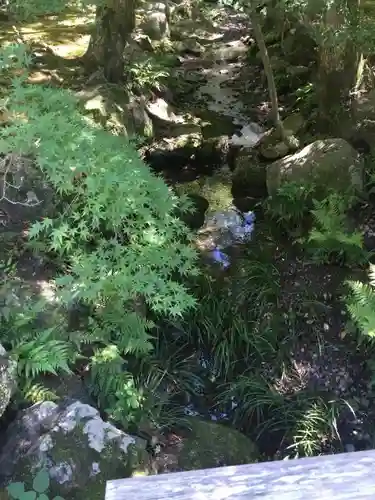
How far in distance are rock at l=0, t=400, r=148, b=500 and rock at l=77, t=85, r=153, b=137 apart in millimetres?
4381

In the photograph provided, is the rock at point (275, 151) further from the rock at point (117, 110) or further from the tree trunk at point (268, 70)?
the rock at point (117, 110)

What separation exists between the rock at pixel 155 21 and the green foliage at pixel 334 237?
6.85 metres

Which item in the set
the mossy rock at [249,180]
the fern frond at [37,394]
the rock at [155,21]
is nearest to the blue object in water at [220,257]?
the mossy rock at [249,180]

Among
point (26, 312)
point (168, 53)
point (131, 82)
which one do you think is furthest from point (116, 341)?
point (168, 53)

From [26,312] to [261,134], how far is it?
6121mm

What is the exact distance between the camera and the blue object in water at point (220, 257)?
272 inches

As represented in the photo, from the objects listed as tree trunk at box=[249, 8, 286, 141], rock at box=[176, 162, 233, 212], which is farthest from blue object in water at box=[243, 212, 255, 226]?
tree trunk at box=[249, 8, 286, 141]

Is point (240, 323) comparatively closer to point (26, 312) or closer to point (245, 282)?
point (245, 282)

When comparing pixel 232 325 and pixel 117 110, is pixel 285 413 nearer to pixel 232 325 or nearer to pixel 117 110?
pixel 232 325

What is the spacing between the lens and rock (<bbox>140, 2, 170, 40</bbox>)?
11.6 meters

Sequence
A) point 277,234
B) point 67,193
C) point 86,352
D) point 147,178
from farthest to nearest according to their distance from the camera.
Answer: point 277,234, point 147,178, point 67,193, point 86,352

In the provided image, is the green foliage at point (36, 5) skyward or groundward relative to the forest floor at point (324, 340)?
skyward

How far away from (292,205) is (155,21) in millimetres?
6647

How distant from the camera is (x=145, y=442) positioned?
4.38m
